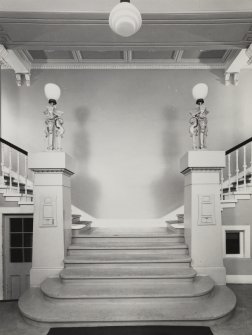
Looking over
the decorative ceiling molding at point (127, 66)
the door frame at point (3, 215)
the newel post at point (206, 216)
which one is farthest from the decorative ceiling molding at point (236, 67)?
the door frame at point (3, 215)

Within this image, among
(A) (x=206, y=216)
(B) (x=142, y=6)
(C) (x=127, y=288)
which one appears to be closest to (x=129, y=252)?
(C) (x=127, y=288)

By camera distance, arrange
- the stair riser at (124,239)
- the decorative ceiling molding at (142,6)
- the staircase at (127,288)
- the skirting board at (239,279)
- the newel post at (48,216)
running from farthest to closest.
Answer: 1. the skirting board at (239,279)
2. the stair riser at (124,239)
3. the decorative ceiling molding at (142,6)
4. the newel post at (48,216)
5. the staircase at (127,288)

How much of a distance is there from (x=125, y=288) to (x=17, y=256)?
2.97 metres

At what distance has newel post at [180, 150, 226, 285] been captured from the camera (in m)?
4.11

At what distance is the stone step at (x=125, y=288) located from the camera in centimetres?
348

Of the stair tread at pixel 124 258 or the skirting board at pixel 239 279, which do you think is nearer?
the stair tread at pixel 124 258

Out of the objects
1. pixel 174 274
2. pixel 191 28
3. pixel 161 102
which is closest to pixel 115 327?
pixel 174 274

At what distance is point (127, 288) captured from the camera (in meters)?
3.69

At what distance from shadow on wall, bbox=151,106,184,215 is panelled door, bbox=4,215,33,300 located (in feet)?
9.74

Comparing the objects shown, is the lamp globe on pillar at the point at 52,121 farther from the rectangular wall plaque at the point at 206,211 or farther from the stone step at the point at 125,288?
the rectangular wall plaque at the point at 206,211

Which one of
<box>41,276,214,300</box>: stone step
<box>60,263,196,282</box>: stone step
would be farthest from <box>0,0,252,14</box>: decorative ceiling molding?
<box>41,276,214,300</box>: stone step

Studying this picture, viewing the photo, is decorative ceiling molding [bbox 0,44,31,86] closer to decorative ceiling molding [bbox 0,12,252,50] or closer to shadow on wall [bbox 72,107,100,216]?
decorative ceiling molding [bbox 0,12,252,50]

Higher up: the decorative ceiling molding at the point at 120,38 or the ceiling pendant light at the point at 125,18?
the decorative ceiling molding at the point at 120,38

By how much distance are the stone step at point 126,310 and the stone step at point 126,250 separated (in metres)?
0.81
